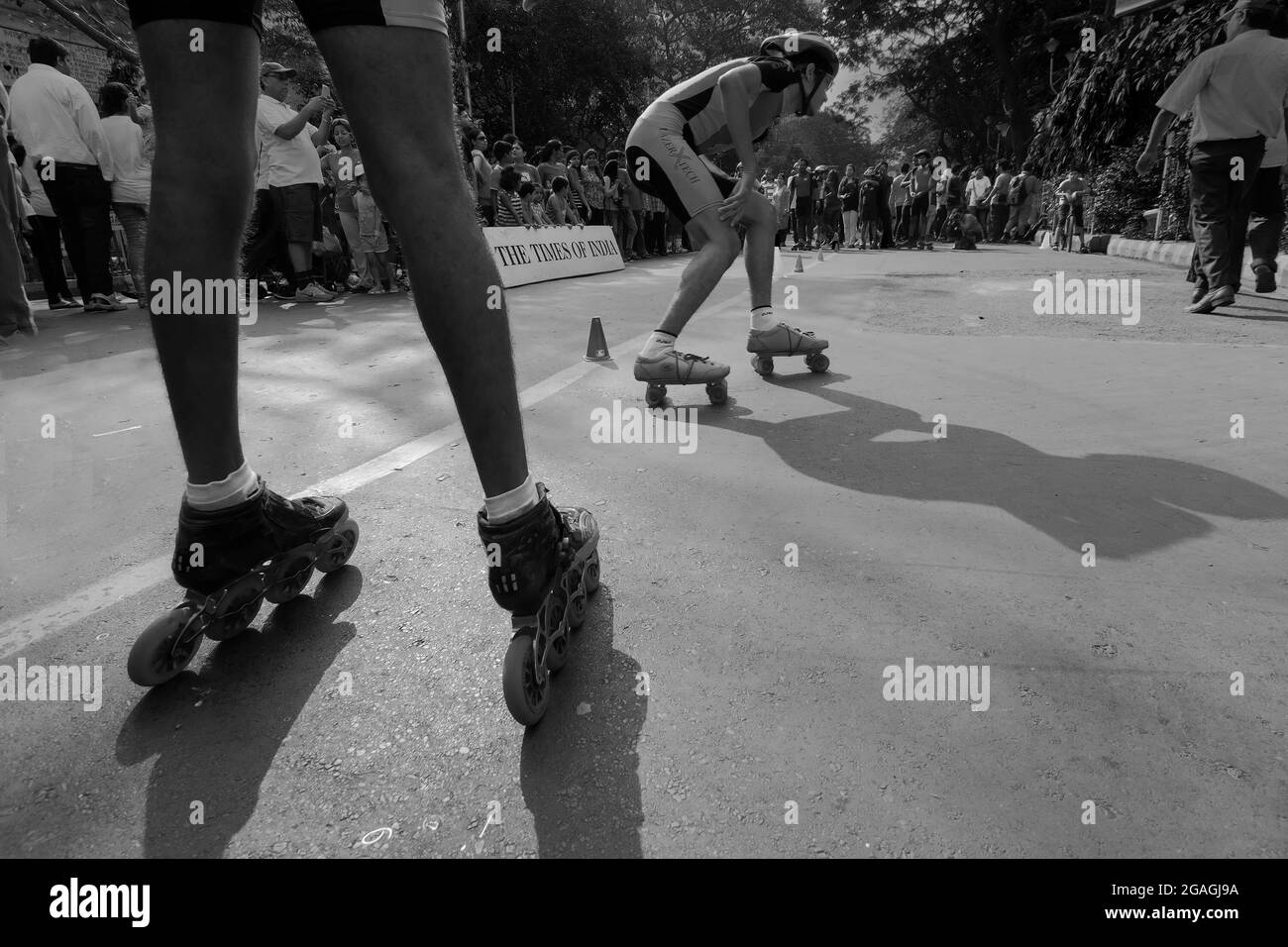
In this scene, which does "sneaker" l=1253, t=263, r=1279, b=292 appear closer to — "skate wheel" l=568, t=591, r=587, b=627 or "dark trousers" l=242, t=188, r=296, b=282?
"skate wheel" l=568, t=591, r=587, b=627

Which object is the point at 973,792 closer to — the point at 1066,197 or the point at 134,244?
the point at 134,244

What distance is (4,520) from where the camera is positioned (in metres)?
2.38

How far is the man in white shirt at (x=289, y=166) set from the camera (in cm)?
782

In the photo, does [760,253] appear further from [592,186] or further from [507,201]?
[592,186]

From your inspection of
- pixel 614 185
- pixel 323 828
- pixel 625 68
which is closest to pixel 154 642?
pixel 323 828

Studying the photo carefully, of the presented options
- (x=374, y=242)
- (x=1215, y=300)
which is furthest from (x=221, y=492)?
(x=374, y=242)

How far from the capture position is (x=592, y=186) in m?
16.2

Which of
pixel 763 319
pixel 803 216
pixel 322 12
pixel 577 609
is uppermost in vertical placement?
pixel 803 216

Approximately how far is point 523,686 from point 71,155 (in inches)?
334

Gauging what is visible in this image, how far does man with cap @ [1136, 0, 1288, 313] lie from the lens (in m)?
6.21

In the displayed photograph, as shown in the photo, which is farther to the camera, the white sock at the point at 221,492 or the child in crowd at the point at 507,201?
the child in crowd at the point at 507,201

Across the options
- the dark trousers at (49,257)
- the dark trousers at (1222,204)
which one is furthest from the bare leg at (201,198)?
the dark trousers at (49,257)

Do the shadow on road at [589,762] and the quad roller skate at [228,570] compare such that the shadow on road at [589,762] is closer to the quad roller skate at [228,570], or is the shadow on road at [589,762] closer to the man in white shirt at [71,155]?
the quad roller skate at [228,570]

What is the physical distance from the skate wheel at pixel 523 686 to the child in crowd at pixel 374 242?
27.8 ft
